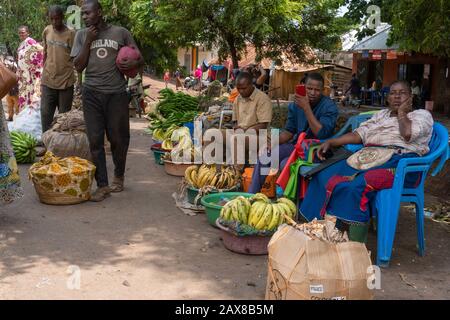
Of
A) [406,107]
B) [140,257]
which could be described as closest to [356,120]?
[406,107]

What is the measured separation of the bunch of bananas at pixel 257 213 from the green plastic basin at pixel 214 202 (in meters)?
0.49

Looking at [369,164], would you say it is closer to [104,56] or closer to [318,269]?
[318,269]

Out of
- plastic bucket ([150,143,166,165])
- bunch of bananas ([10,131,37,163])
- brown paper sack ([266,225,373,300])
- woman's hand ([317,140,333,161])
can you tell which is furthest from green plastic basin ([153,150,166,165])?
brown paper sack ([266,225,373,300])

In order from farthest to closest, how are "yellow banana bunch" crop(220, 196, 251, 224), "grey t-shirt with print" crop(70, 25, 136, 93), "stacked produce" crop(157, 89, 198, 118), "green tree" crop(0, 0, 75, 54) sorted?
"green tree" crop(0, 0, 75, 54) → "stacked produce" crop(157, 89, 198, 118) → "grey t-shirt with print" crop(70, 25, 136, 93) → "yellow banana bunch" crop(220, 196, 251, 224)

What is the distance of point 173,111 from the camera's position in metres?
10.1

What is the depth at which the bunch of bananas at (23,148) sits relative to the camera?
761cm

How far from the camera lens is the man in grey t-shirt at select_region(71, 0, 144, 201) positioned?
566 cm

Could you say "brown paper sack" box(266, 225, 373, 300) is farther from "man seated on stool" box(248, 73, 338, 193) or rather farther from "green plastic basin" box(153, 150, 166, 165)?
"green plastic basin" box(153, 150, 166, 165)

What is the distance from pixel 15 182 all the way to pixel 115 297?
1.94 metres

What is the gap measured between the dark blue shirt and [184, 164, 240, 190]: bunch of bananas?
85 centimetres

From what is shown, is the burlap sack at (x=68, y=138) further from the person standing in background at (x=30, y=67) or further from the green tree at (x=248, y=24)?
the green tree at (x=248, y=24)

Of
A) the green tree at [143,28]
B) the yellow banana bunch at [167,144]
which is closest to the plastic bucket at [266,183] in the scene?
the yellow banana bunch at [167,144]
